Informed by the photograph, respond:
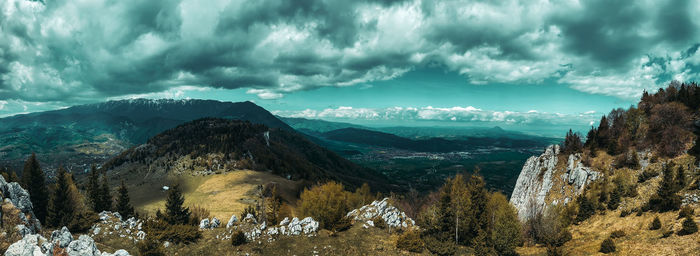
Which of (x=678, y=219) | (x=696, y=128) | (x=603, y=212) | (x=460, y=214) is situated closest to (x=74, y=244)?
(x=460, y=214)

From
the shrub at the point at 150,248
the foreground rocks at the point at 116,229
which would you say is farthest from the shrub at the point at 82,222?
the shrub at the point at 150,248

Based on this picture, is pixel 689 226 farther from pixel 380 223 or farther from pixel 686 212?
pixel 380 223

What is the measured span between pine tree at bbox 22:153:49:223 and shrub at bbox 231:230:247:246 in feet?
Answer: 132

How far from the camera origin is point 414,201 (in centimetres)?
10025

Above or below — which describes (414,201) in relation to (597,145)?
below

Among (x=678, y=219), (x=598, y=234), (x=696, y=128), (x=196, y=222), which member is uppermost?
Result: (x=696, y=128)

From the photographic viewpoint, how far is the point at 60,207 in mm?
54062

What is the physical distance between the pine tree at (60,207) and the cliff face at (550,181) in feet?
312

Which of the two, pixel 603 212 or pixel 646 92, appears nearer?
pixel 603 212

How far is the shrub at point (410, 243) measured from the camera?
50119 millimetres

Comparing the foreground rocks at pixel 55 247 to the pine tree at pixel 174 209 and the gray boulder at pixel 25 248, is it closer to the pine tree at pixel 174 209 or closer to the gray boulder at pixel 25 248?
the gray boulder at pixel 25 248

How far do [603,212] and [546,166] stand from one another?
3708cm

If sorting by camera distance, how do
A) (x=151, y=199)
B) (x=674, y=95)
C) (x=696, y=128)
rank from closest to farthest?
(x=696, y=128) < (x=674, y=95) < (x=151, y=199)

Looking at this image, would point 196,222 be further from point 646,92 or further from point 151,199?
point 646,92
